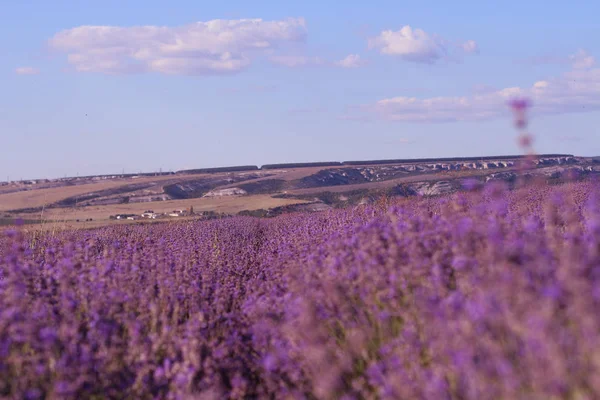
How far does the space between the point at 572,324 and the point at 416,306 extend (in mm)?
1051

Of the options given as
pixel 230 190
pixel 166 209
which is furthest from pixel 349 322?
pixel 230 190

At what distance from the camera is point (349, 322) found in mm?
4000

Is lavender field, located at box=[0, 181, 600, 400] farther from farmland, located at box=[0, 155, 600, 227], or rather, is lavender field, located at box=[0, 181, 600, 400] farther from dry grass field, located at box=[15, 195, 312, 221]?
farmland, located at box=[0, 155, 600, 227]

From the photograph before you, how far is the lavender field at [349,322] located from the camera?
7.99ft

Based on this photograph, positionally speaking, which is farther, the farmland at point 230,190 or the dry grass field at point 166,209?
the farmland at point 230,190

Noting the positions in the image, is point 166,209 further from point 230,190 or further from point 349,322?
point 349,322

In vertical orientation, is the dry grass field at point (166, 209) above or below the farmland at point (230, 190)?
below

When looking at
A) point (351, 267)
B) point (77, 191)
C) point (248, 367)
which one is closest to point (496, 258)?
point (351, 267)

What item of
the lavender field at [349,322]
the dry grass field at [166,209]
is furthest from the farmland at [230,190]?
the lavender field at [349,322]

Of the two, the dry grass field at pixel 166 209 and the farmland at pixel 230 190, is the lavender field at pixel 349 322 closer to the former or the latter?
the dry grass field at pixel 166 209

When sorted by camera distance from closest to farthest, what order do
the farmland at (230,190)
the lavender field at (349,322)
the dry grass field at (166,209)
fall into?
the lavender field at (349,322) < the dry grass field at (166,209) < the farmland at (230,190)

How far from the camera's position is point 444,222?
4.30 m

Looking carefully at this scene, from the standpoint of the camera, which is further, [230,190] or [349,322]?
[230,190]

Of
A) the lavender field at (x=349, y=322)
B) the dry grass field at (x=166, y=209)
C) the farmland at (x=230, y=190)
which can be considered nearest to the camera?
the lavender field at (x=349, y=322)
